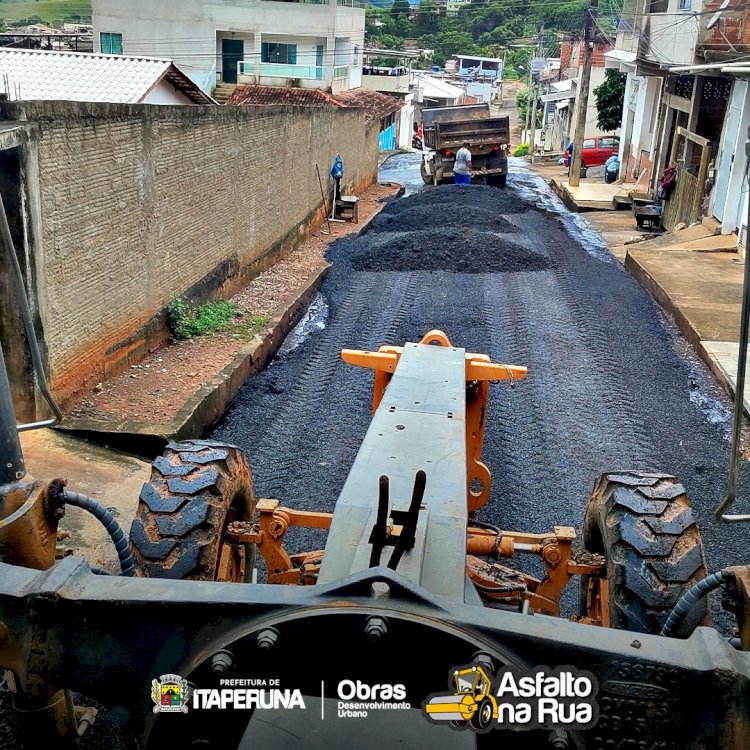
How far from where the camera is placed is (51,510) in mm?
2723

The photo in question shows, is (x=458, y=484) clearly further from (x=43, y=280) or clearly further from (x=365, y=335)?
(x=365, y=335)

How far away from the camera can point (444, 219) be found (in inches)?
714

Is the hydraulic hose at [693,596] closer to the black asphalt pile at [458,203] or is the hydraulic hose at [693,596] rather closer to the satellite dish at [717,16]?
the satellite dish at [717,16]

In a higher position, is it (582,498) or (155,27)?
(155,27)

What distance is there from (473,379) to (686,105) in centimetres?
2019

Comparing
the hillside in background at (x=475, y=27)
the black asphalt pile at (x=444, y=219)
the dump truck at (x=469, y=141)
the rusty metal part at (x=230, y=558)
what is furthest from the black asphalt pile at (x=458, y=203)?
the hillside in background at (x=475, y=27)

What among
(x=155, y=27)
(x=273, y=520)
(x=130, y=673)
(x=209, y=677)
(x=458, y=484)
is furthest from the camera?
(x=155, y=27)

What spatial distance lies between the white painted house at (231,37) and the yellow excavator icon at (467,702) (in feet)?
127

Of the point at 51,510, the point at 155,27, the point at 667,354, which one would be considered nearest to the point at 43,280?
the point at 51,510

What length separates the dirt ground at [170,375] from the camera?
7711 millimetres

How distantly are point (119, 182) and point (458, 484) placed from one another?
653 centimetres

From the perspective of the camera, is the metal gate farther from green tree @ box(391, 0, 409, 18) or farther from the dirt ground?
green tree @ box(391, 0, 409, 18)

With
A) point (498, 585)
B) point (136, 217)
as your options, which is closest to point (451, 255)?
point (136, 217)

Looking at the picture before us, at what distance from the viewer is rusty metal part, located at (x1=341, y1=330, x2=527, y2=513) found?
15.8ft
